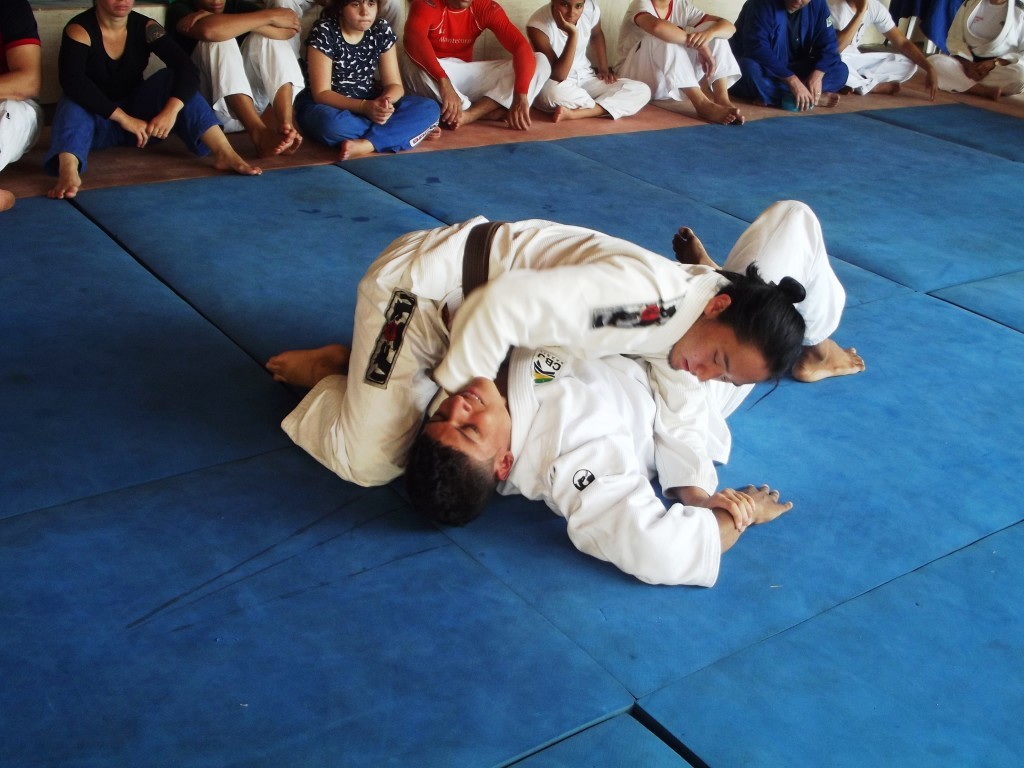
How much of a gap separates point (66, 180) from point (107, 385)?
61.7 inches

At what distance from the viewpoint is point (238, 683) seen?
1855mm

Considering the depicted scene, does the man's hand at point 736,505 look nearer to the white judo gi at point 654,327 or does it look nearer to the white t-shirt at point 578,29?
the white judo gi at point 654,327

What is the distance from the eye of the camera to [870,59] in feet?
23.8

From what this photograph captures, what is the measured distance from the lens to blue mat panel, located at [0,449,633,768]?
1744mm

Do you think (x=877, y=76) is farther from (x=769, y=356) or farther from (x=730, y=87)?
(x=769, y=356)

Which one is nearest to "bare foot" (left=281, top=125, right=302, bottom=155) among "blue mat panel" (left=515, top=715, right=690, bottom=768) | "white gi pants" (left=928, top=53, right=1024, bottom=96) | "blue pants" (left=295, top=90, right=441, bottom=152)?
"blue pants" (left=295, top=90, right=441, bottom=152)

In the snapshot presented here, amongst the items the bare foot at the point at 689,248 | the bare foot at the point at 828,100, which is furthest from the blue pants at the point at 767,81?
the bare foot at the point at 689,248

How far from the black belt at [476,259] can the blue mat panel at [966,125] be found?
4.62 m

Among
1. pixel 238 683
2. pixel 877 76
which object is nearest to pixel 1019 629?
pixel 238 683

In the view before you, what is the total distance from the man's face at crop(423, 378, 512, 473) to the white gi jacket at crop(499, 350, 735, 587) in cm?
10

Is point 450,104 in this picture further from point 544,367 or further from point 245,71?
point 544,367

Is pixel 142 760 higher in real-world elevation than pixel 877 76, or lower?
lower

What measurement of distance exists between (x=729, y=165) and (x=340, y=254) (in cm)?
238

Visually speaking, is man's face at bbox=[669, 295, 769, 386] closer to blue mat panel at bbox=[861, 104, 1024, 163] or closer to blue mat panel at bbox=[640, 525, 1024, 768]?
blue mat panel at bbox=[640, 525, 1024, 768]
